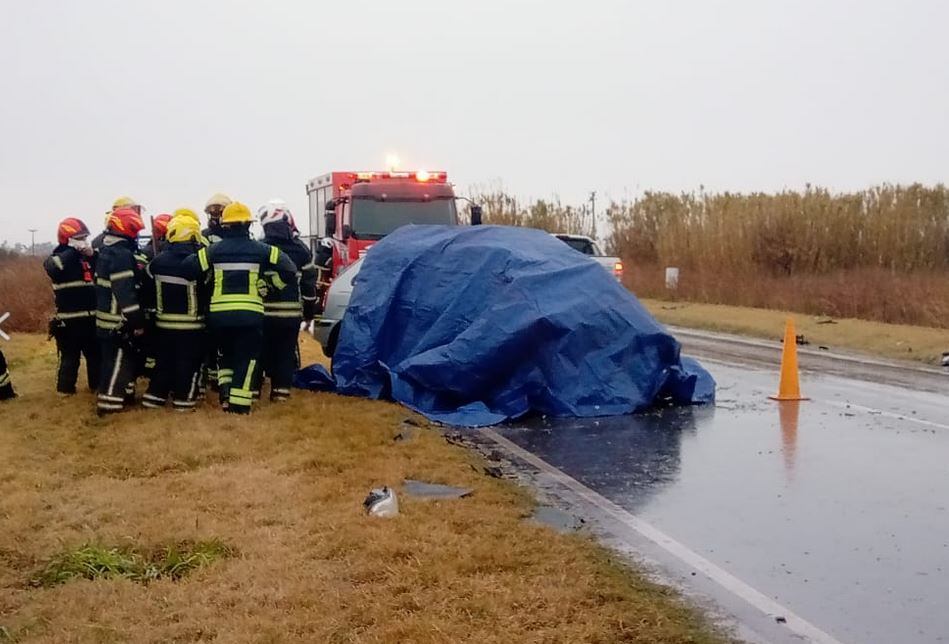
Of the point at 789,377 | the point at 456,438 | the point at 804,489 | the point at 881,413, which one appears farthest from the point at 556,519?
the point at 789,377

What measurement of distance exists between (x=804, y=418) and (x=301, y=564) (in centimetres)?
652

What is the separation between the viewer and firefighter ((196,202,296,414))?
9.62 m

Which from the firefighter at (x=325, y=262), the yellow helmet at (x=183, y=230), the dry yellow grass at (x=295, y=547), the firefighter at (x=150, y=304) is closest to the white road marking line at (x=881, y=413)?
the dry yellow grass at (x=295, y=547)

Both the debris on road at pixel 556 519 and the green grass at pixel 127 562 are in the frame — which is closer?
the green grass at pixel 127 562

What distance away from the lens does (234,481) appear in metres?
7.12

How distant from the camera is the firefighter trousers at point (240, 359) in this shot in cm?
970

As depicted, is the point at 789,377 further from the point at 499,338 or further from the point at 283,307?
the point at 283,307

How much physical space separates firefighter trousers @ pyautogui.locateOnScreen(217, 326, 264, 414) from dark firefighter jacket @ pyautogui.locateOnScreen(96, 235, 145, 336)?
0.78 metres

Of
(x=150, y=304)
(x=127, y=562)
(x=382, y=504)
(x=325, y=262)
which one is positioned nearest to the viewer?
(x=127, y=562)

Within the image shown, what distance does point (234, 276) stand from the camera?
380 inches

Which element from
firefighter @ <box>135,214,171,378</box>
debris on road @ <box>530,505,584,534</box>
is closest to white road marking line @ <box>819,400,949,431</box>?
debris on road @ <box>530,505,584,534</box>

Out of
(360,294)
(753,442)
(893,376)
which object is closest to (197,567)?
(753,442)

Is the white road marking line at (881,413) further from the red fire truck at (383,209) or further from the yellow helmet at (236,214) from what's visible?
the red fire truck at (383,209)

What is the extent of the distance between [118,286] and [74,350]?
1657 mm
